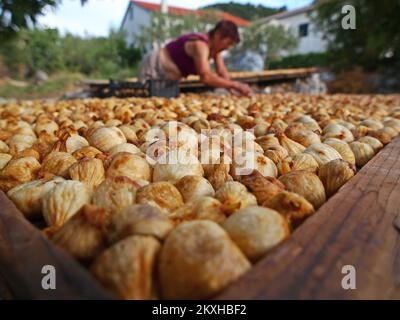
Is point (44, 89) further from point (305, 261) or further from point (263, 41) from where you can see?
point (305, 261)

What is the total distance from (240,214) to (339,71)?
1309 cm

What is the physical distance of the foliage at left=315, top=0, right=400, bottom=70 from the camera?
11.6 m

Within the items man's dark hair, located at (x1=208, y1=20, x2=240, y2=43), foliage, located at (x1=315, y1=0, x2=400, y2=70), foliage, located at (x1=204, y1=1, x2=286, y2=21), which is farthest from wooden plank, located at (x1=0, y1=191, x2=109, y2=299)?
foliage, located at (x1=204, y1=1, x2=286, y2=21)

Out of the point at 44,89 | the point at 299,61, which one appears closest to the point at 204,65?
the point at 44,89

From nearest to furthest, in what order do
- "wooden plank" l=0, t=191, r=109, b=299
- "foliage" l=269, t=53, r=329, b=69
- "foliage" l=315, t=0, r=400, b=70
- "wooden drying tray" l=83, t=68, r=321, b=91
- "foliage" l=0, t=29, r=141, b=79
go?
"wooden plank" l=0, t=191, r=109, b=299 → "wooden drying tray" l=83, t=68, r=321, b=91 → "foliage" l=315, t=0, r=400, b=70 → "foliage" l=0, t=29, r=141, b=79 → "foliage" l=269, t=53, r=329, b=69

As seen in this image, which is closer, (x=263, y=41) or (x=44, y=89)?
(x=44, y=89)

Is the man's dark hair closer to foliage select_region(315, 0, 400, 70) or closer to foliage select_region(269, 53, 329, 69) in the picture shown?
foliage select_region(315, 0, 400, 70)

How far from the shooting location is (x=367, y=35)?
12.3 metres

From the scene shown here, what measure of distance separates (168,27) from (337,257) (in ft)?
88.6

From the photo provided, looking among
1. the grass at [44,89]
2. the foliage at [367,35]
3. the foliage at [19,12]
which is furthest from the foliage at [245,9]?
the foliage at [19,12]

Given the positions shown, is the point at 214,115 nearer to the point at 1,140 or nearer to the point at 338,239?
the point at 1,140

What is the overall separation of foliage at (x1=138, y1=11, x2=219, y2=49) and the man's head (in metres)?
Answer: 20.3

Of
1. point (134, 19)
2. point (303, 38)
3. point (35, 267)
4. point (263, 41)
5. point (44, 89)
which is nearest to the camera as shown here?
point (35, 267)

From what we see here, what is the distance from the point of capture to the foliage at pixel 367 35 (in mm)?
11633
